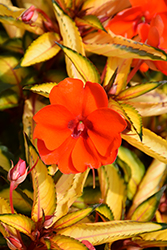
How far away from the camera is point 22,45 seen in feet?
2.90

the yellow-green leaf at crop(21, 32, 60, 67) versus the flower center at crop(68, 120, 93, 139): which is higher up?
the yellow-green leaf at crop(21, 32, 60, 67)

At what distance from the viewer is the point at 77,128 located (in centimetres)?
58

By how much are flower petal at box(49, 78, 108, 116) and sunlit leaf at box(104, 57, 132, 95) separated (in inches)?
7.4

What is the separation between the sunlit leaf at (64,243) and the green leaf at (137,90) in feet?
1.17

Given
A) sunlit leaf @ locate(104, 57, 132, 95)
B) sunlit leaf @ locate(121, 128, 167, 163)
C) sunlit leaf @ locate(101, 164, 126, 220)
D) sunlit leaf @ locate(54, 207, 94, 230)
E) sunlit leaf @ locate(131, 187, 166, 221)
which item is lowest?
sunlit leaf @ locate(131, 187, 166, 221)

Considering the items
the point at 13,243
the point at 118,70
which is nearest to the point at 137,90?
the point at 118,70

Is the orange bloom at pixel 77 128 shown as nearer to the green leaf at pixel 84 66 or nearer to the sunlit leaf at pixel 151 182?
the green leaf at pixel 84 66

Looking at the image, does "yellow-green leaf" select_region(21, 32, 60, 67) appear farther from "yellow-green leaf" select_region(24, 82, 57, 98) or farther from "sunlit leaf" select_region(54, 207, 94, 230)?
"sunlit leaf" select_region(54, 207, 94, 230)

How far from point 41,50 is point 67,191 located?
0.37m

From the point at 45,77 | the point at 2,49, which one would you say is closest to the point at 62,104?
the point at 45,77

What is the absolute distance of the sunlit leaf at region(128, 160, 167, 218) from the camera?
893mm

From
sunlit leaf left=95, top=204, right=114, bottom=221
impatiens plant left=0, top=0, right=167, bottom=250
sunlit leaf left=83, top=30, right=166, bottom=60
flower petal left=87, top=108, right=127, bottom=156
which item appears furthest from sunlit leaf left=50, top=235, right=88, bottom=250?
sunlit leaf left=83, top=30, right=166, bottom=60

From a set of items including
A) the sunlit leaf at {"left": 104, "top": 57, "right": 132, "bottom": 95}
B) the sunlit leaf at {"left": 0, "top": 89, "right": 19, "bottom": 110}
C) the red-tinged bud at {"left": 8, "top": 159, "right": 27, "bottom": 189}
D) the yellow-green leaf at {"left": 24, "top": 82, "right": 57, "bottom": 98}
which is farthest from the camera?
the sunlit leaf at {"left": 0, "top": 89, "right": 19, "bottom": 110}

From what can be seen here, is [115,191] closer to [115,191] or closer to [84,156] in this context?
[115,191]
